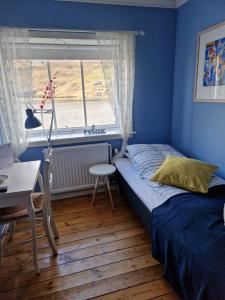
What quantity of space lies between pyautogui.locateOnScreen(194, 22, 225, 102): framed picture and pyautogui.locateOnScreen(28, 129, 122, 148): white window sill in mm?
1164

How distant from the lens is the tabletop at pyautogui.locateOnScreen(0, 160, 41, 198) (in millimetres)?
1515

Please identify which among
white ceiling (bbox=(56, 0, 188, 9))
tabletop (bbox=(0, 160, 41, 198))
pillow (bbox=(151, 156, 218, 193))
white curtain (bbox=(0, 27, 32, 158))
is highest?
white ceiling (bbox=(56, 0, 188, 9))

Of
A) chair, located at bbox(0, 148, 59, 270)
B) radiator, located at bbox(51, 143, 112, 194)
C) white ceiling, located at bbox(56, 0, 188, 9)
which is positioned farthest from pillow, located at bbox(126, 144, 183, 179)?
white ceiling, located at bbox(56, 0, 188, 9)

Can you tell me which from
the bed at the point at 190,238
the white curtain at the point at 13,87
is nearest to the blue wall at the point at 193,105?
the bed at the point at 190,238

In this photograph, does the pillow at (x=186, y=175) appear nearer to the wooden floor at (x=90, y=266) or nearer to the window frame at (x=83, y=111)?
the wooden floor at (x=90, y=266)

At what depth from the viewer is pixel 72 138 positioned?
2.65 metres

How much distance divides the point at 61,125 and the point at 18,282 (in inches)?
71.1

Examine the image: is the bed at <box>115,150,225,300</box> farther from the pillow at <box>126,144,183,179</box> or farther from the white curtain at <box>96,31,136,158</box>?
the white curtain at <box>96,31,136,158</box>

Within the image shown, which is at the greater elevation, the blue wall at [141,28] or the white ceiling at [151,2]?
the white ceiling at [151,2]

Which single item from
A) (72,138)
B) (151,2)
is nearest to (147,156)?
(72,138)

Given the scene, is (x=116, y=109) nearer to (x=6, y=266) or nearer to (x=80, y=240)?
(x=80, y=240)

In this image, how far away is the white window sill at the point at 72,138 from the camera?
8.38ft

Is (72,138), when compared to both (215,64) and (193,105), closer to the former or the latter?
(193,105)

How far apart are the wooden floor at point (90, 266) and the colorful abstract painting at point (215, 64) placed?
1714mm
